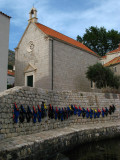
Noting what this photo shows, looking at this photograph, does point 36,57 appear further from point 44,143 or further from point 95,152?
point 44,143

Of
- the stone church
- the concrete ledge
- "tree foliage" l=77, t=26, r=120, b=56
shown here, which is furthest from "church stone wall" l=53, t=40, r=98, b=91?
"tree foliage" l=77, t=26, r=120, b=56

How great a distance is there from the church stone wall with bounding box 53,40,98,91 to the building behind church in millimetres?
5851

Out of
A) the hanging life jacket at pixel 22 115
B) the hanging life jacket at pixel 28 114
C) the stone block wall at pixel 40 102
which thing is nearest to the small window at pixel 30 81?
the stone block wall at pixel 40 102

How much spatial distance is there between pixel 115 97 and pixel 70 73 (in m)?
5.89

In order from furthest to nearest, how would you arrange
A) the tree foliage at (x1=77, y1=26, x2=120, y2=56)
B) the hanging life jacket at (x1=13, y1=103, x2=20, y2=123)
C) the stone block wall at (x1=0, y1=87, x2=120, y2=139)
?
1. the tree foliage at (x1=77, y1=26, x2=120, y2=56)
2. the hanging life jacket at (x1=13, y1=103, x2=20, y2=123)
3. the stone block wall at (x1=0, y1=87, x2=120, y2=139)

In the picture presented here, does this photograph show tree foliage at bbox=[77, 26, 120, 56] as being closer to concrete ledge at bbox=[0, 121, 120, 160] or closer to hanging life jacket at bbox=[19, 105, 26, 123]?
concrete ledge at bbox=[0, 121, 120, 160]

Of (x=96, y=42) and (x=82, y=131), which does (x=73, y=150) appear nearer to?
(x=82, y=131)

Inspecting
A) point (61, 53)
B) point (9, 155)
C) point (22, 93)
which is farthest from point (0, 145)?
point (61, 53)

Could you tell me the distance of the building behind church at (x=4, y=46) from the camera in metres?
12.0

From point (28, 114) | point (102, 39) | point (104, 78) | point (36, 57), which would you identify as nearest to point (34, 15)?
point (36, 57)

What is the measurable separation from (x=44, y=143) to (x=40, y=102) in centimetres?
248

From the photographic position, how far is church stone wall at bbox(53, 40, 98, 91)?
17.5 meters

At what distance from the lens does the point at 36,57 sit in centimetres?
1838

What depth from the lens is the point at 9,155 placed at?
16.8 ft
